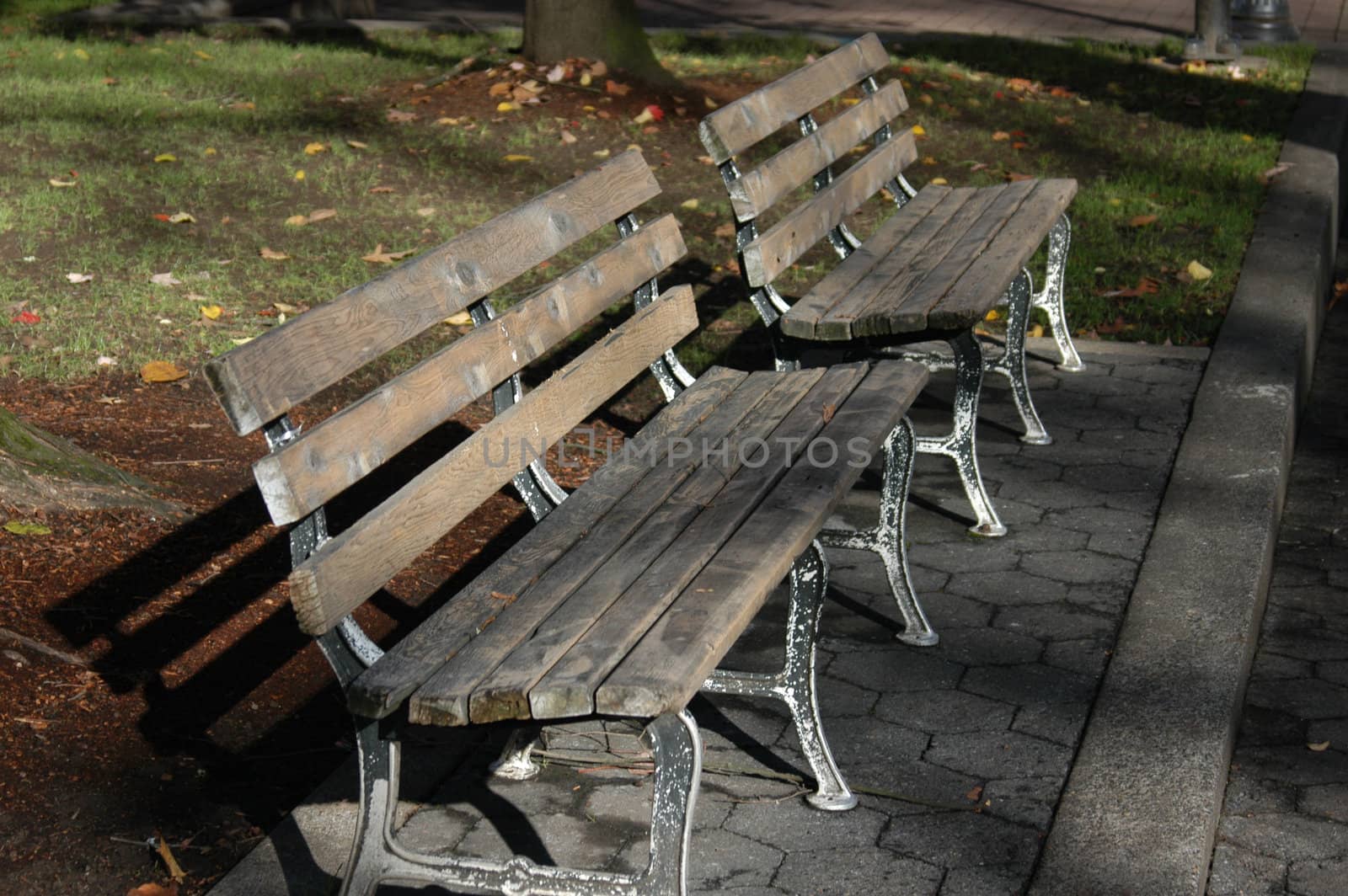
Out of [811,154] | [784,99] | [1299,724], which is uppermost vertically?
[784,99]

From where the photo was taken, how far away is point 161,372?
5.39m

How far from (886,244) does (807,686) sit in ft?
7.12

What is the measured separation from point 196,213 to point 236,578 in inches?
137

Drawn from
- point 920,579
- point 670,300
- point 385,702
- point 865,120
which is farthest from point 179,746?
point 865,120

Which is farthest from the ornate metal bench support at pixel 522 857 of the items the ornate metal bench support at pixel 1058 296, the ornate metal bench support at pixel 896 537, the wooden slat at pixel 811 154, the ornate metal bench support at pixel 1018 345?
the ornate metal bench support at pixel 1058 296

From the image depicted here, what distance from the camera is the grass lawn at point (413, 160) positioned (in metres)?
6.23

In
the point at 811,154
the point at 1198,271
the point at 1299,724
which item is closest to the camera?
the point at 1299,724

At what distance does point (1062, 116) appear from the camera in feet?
30.9

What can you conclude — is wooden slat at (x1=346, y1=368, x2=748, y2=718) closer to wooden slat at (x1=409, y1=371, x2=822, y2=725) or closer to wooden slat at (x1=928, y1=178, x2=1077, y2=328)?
wooden slat at (x1=409, y1=371, x2=822, y2=725)

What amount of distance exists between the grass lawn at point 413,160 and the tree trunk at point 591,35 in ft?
0.71

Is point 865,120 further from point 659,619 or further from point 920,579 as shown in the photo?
point 659,619

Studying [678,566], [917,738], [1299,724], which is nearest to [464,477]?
[678,566]

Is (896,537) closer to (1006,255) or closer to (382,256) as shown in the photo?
(1006,255)

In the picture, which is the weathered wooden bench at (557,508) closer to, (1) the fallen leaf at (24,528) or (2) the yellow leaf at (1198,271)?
(1) the fallen leaf at (24,528)
